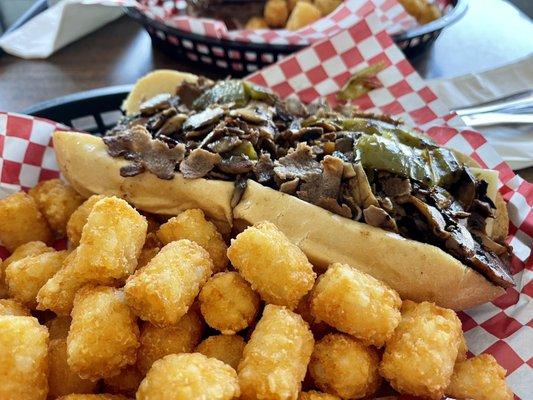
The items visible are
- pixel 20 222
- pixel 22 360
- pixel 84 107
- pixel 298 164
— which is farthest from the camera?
pixel 84 107

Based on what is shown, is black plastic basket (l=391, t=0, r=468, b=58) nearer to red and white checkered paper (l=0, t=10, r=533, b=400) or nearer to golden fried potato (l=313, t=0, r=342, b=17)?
red and white checkered paper (l=0, t=10, r=533, b=400)

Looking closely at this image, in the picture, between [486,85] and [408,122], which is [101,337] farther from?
[486,85]

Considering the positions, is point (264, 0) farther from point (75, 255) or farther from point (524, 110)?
point (75, 255)

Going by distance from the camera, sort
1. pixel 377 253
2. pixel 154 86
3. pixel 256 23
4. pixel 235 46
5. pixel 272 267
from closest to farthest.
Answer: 1. pixel 272 267
2. pixel 377 253
3. pixel 154 86
4. pixel 235 46
5. pixel 256 23

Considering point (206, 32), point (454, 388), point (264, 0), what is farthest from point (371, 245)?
point (264, 0)

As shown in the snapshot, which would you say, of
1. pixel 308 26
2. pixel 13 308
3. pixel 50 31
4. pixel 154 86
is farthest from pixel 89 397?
pixel 50 31

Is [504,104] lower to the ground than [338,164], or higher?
lower

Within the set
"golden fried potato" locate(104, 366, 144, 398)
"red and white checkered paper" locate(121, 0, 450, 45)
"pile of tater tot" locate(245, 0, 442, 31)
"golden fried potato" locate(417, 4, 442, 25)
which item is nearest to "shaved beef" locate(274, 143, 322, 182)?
"golden fried potato" locate(104, 366, 144, 398)
